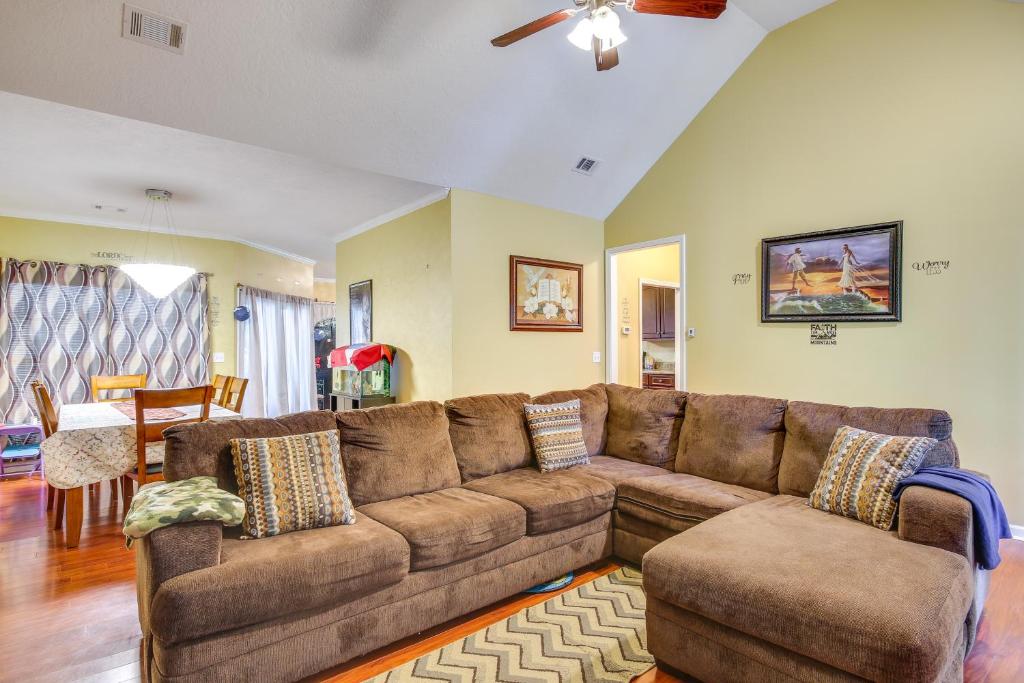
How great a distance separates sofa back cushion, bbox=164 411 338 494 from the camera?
2.26 metres

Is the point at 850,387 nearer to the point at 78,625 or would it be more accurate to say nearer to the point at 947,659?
the point at 947,659

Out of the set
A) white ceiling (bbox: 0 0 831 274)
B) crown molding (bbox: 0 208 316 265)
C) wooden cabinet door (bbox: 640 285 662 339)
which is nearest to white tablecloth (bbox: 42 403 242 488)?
white ceiling (bbox: 0 0 831 274)

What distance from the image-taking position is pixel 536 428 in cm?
335

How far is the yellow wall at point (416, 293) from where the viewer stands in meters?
4.51

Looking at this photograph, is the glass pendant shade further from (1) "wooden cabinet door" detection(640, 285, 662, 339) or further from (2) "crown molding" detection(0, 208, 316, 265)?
(1) "wooden cabinet door" detection(640, 285, 662, 339)

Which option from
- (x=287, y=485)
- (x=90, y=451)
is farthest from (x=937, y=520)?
(x=90, y=451)

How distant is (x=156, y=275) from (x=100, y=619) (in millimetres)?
2821

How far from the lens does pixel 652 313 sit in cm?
652

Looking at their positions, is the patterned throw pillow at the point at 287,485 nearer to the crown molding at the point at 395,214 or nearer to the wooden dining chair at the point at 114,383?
the crown molding at the point at 395,214

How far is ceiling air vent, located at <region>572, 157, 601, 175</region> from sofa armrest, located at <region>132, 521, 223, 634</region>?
387 centimetres

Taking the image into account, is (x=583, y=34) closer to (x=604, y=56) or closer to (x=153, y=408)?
(x=604, y=56)

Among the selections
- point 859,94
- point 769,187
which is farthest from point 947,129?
point 769,187

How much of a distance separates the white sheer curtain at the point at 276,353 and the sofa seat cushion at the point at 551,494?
479 centimetres

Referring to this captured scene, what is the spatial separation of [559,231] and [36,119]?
388cm
